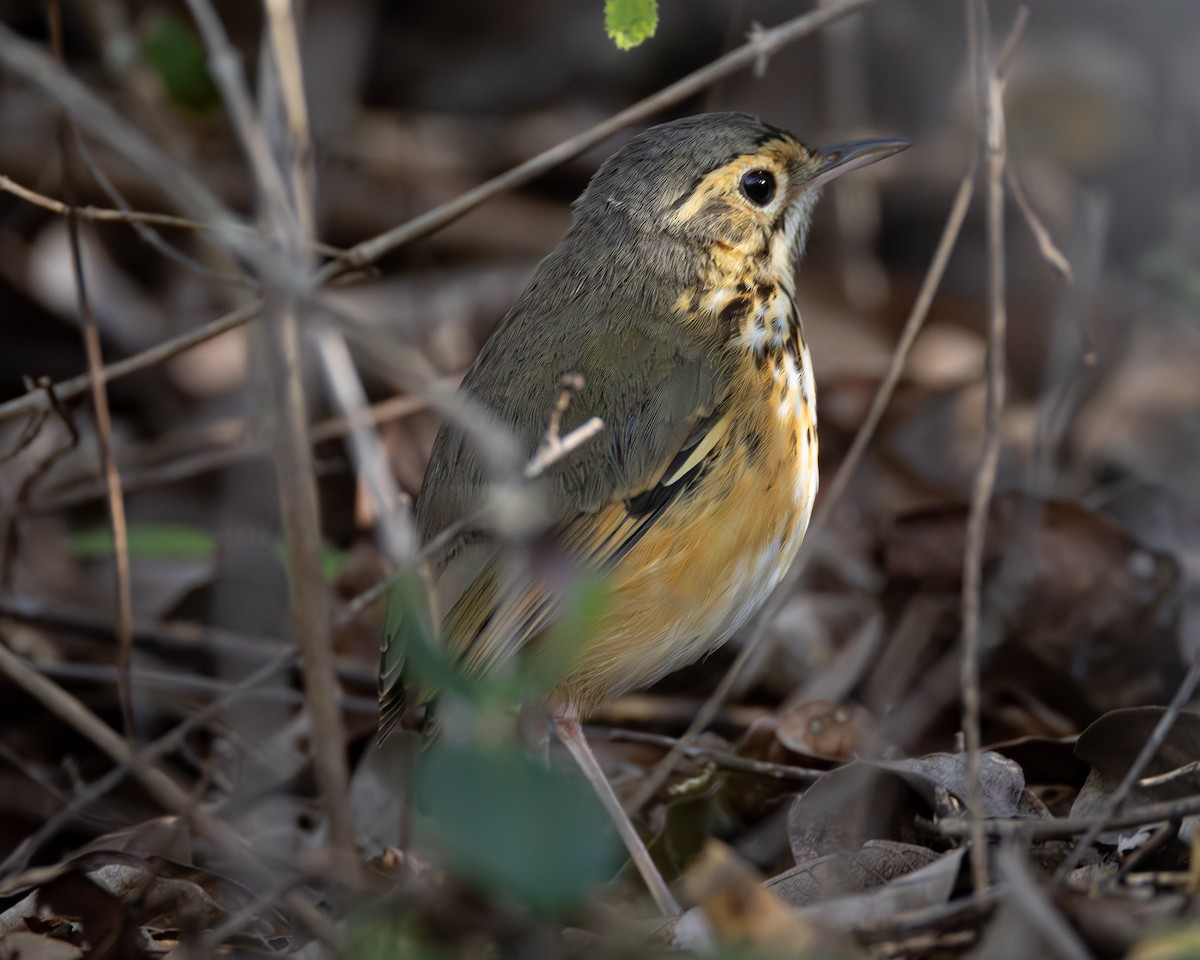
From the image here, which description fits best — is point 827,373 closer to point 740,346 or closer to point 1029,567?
point 1029,567

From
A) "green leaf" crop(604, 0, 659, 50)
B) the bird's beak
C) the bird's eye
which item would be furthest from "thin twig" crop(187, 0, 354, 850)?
the bird's beak

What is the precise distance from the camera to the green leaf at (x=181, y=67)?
583cm

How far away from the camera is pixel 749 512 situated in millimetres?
4039

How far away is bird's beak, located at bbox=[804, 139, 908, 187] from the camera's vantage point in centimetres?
459

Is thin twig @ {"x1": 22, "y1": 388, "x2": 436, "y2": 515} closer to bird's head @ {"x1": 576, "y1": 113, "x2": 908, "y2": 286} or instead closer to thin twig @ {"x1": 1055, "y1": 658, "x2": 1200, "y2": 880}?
bird's head @ {"x1": 576, "y1": 113, "x2": 908, "y2": 286}

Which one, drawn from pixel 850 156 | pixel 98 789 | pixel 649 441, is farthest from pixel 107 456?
pixel 850 156

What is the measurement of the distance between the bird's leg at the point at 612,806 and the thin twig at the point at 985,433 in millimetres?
867

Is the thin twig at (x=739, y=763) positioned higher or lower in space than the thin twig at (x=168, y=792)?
lower

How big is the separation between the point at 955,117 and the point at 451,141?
2.94m

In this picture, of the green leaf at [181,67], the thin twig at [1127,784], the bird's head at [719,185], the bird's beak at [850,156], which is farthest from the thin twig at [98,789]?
the green leaf at [181,67]

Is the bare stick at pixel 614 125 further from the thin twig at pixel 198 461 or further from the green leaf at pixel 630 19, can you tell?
the thin twig at pixel 198 461

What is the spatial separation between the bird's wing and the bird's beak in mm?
777

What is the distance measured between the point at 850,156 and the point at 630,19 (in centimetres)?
134

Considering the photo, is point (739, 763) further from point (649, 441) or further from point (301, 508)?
point (301, 508)
